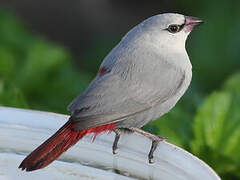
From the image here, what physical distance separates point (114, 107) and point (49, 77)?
1615 millimetres

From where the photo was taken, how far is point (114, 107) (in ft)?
8.29

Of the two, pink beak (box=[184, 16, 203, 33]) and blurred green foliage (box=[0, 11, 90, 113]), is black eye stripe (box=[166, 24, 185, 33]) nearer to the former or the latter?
pink beak (box=[184, 16, 203, 33])

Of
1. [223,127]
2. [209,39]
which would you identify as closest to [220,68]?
[209,39]

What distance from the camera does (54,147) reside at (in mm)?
2268

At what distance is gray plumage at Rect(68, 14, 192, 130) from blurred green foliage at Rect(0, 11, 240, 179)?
0.29 m

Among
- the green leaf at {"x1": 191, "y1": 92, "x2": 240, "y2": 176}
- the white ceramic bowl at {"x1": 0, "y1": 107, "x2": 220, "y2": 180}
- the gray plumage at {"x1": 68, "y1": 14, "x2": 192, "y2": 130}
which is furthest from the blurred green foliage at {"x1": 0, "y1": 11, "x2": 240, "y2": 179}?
the white ceramic bowl at {"x1": 0, "y1": 107, "x2": 220, "y2": 180}

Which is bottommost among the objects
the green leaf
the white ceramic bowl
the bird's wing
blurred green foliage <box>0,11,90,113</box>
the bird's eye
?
blurred green foliage <box>0,11,90,113</box>

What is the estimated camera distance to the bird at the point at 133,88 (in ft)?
7.71

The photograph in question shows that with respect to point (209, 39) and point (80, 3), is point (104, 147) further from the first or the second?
point (80, 3)

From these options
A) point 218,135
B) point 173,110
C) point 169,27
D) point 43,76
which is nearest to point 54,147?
point 169,27

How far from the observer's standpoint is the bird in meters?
2.35

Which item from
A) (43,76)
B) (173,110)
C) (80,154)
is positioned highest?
(80,154)

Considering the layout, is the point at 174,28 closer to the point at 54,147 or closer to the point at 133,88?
the point at 133,88

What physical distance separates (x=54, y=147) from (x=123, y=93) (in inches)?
16.3
